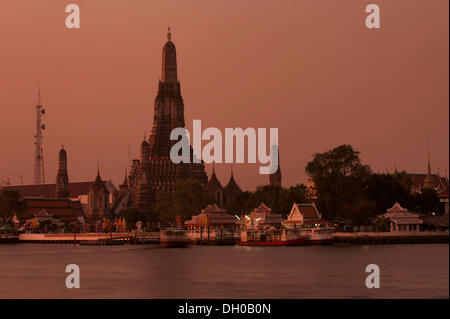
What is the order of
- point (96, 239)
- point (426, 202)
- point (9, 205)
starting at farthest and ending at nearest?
point (9, 205), point (96, 239), point (426, 202)

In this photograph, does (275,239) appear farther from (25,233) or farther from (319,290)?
(25,233)

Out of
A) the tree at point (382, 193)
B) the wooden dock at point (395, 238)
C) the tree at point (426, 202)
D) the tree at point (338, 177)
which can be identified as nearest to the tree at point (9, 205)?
the tree at point (338, 177)

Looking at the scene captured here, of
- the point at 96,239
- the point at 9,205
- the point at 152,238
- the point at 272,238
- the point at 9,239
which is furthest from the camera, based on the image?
the point at 9,205

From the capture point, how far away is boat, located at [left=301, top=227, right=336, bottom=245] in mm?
120438

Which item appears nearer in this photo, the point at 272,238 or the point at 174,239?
the point at 272,238

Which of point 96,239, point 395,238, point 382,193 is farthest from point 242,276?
point 96,239

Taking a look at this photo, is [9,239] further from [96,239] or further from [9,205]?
[96,239]

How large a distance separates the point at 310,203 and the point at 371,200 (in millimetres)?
9385

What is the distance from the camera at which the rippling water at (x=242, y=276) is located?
195 ft

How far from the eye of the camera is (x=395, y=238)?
116 meters

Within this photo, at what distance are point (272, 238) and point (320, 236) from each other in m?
8.65
